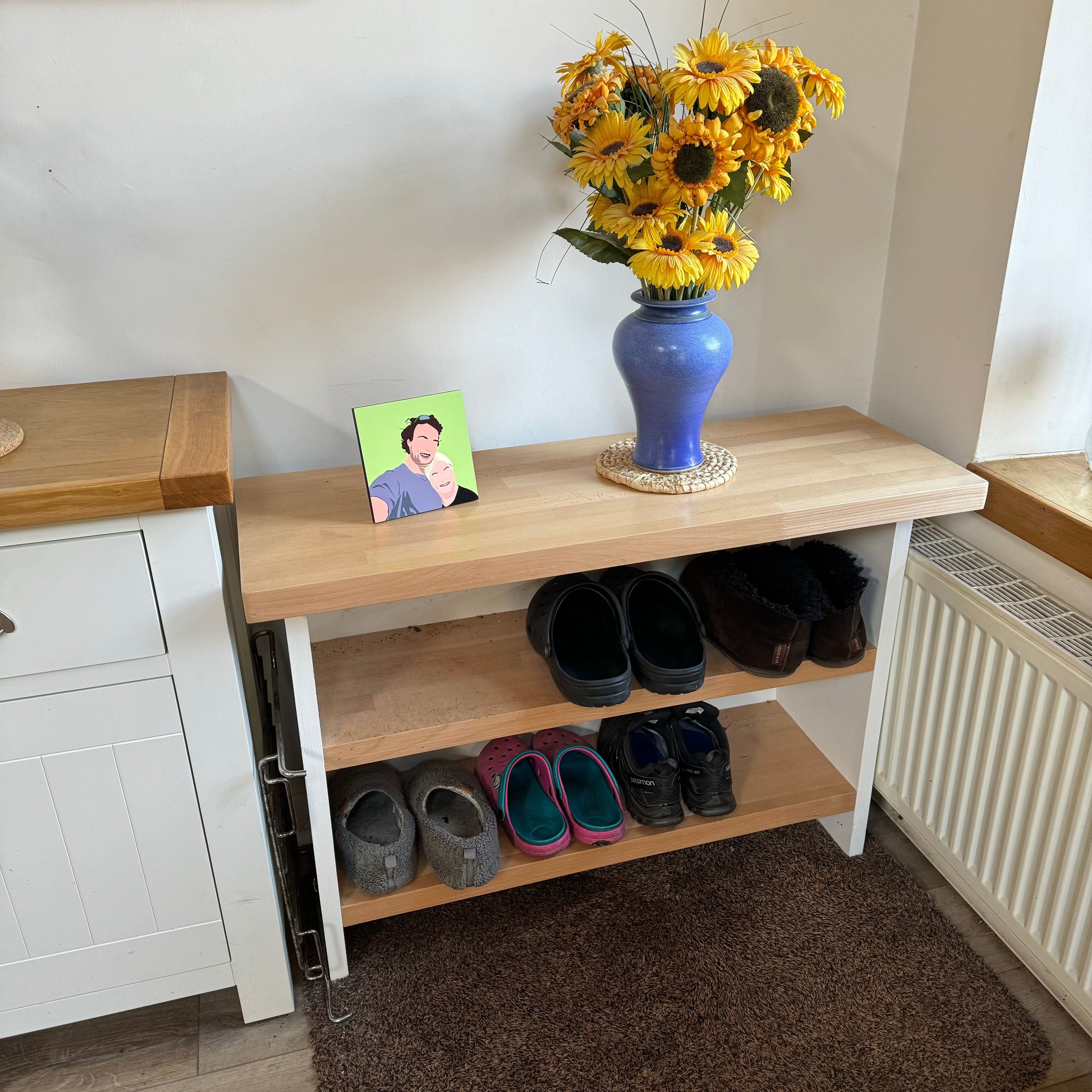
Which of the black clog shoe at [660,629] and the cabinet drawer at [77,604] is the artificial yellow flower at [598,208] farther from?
the cabinet drawer at [77,604]

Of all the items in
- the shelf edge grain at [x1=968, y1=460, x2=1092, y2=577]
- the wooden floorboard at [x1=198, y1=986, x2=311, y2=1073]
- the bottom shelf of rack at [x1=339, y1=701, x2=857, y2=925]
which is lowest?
the wooden floorboard at [x1=198, y1=986, x2=311, y2=1073]

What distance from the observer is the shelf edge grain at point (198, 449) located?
1074 millimetres

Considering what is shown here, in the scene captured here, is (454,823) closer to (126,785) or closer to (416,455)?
(126,785)

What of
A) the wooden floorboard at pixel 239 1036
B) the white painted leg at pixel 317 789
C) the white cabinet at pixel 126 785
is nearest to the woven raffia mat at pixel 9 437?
the white cabinet at pixel 126 785

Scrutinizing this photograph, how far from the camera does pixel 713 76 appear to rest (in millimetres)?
1145

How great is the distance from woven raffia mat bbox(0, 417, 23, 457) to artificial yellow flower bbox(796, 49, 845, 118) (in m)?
1.08

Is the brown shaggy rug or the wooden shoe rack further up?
the wooden shoe rack

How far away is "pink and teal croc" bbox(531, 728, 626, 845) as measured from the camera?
157cm

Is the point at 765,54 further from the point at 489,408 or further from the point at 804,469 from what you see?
the point at 489,408

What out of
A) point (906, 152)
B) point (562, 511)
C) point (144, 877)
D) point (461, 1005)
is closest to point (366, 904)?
point (461, 1005)

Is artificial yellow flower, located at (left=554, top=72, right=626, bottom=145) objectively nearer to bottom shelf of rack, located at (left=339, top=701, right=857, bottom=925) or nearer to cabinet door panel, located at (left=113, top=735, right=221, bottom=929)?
cabinet door panel, located at (left=113, top=735, right=221, bottom=929)

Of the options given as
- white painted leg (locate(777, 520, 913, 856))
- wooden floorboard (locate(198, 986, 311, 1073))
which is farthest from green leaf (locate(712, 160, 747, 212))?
wooden floorboard (locate(198, 986, 311, 1073))

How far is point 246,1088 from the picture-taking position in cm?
137

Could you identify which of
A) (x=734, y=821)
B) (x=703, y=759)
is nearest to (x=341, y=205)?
(x=703, y=759)
